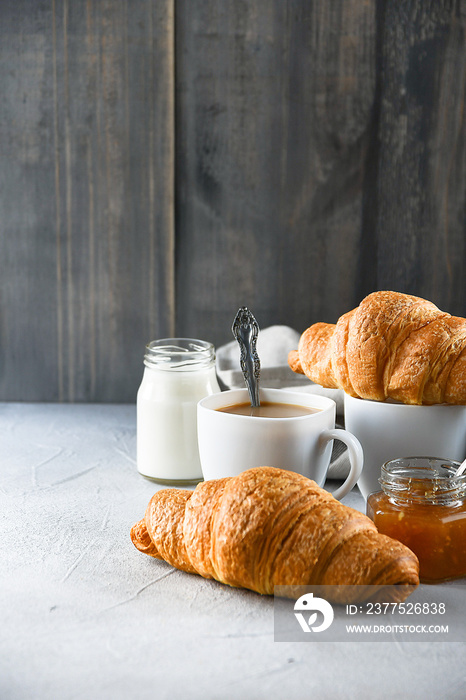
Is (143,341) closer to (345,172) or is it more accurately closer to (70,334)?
(70,334)

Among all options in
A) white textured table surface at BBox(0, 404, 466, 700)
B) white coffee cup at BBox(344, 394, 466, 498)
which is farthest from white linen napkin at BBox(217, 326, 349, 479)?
white textured table surface at BBox(0, 404, 466, 700)

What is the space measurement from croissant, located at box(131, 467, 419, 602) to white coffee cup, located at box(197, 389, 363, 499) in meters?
0.10

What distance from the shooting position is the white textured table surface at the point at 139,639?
473 millimetres

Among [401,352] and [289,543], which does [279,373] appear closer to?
[401,352]

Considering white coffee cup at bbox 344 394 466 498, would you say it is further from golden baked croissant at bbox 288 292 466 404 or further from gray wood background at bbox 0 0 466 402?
gray wood background at bbox 0 0 466 402

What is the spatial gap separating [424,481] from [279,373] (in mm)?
433

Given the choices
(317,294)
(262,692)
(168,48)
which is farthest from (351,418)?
(168,48)

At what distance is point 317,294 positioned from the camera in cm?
136

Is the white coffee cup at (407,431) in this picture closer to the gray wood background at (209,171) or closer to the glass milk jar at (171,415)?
the glass milk jar at (171,415)

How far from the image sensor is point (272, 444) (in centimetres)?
72

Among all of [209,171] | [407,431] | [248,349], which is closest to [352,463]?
[407,431]

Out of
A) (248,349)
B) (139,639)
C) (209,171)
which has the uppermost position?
(209,171)

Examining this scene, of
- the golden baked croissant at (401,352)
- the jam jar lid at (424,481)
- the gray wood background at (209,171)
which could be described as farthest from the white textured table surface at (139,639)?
the gray wood background at (209,171)

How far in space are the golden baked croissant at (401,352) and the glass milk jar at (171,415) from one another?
227 mm
